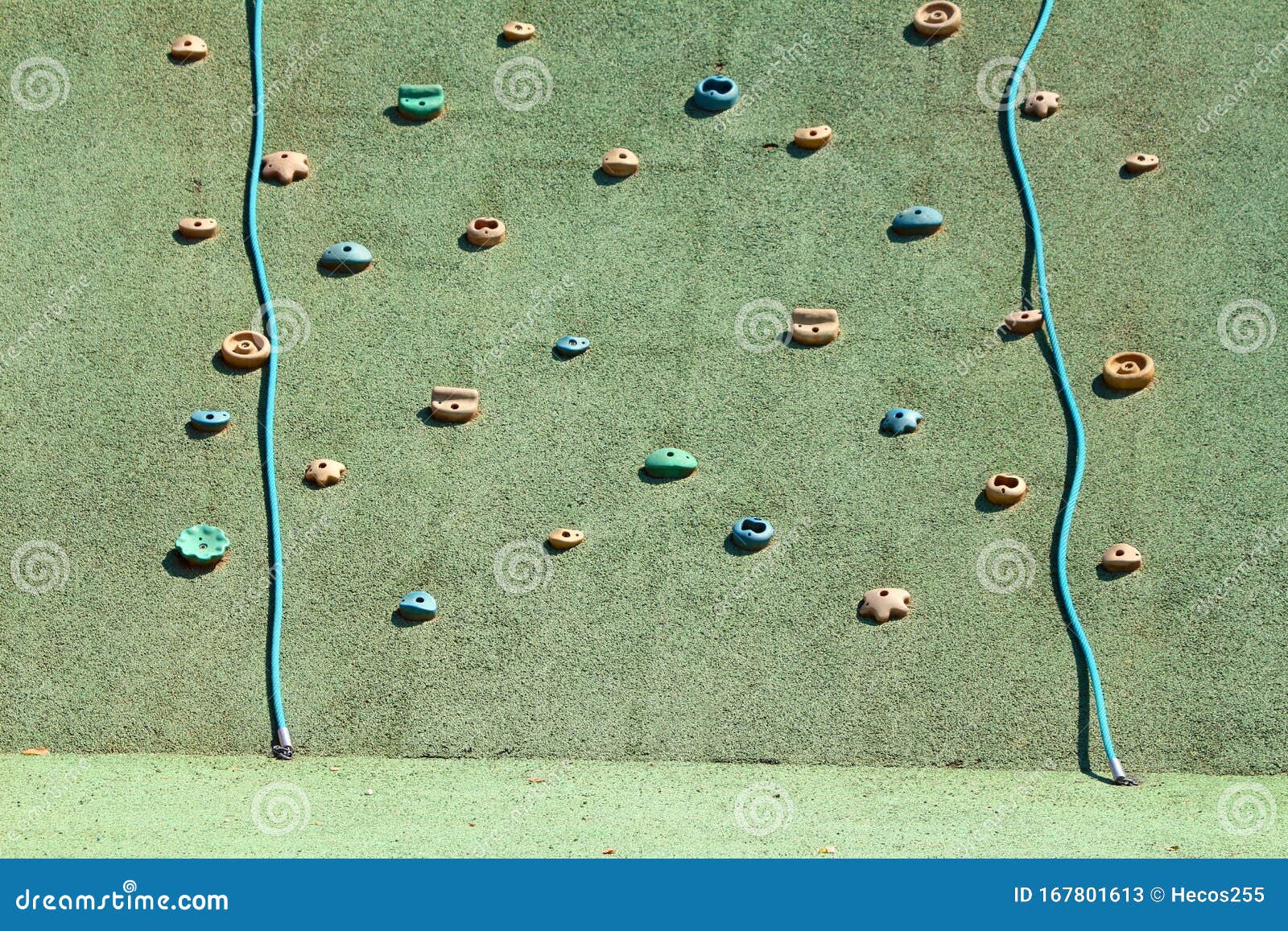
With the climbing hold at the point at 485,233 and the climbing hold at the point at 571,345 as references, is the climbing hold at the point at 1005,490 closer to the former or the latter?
the climbing hold at the point at 571,345

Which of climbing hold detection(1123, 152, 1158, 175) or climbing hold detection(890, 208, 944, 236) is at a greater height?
climbing hold detection(1123, 152, 1158, 175)

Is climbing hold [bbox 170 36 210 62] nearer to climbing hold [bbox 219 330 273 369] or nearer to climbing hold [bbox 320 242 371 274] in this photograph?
climbing hold [bbox 320 242 371 274]

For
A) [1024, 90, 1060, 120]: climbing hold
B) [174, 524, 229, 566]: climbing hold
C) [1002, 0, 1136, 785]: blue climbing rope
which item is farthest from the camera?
[1024, 90, 1060, 120]: climbing hold

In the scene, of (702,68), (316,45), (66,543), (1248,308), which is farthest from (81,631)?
(1248,308)

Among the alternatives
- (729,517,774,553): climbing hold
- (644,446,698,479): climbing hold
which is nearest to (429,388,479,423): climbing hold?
(644,446,698,479): climbing hold

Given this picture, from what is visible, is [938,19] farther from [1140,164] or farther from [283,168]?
[283,168]

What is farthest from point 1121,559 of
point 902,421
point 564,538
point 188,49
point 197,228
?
point 188,49
